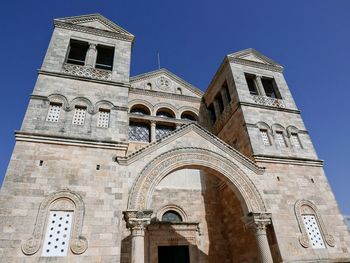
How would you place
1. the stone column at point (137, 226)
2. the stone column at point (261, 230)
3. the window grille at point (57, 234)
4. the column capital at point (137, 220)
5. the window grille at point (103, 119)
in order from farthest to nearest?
1. the window grille at point (103, 119)
2. the stone column at point (261, 230)
3. the column capital at point (137, 220)
4. the stone column at point (137, 226)
5. the window grille at point (57, 234)

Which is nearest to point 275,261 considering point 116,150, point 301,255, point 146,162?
point 301,255

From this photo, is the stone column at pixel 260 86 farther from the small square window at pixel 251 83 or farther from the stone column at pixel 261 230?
the stone column at pixel 261 230

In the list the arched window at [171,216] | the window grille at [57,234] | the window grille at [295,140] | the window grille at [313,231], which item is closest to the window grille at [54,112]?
→ the window grille at [57,234]

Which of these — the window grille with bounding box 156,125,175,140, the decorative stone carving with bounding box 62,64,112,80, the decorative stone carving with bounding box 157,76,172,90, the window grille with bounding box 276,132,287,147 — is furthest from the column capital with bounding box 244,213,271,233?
the decorative stone carving with bounding box 157,76,172,90

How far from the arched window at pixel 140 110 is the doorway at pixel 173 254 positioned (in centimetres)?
782

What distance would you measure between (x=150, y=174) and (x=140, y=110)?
7.04 meters

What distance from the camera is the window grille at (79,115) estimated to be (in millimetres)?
9821

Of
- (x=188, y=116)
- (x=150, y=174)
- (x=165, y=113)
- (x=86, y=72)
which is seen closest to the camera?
(x=150, y=174)

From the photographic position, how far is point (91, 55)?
12219 millimetres

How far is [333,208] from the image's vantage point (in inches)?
423

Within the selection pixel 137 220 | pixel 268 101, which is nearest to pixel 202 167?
pixel 137 220

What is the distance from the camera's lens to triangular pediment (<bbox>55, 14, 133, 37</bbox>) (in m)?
13.2

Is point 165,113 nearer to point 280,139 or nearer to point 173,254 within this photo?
point 280,139

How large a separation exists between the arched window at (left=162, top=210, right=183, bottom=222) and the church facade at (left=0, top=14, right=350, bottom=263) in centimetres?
5
